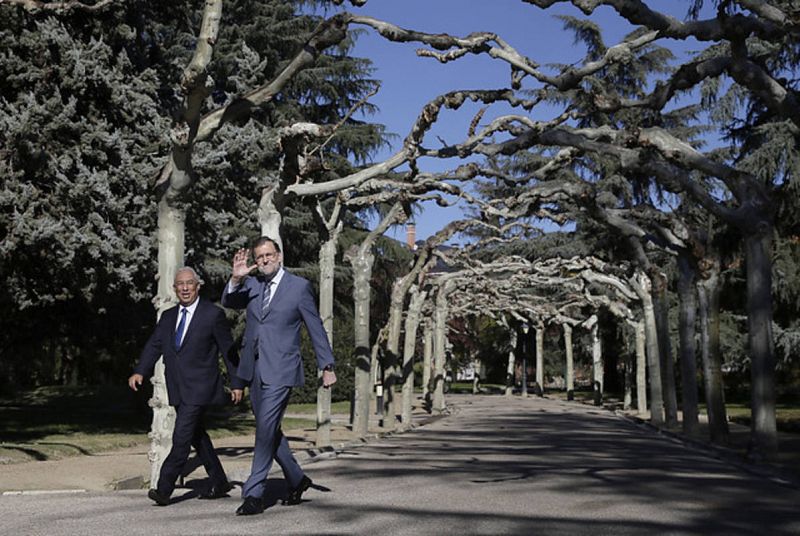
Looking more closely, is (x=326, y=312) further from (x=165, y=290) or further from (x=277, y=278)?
(x=277, y=278)

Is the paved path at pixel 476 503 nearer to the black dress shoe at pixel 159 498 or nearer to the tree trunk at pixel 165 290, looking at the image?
the black dress shoe at pixel 159 498

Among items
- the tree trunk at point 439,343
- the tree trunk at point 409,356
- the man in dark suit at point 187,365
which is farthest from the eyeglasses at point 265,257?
the tree trunk at point 439,343

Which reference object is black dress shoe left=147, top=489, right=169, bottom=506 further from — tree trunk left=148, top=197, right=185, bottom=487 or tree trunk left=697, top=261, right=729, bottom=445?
tree trunk left=697, top=261, right=729, bottom=445

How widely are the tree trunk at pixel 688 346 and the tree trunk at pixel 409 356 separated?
740 cm

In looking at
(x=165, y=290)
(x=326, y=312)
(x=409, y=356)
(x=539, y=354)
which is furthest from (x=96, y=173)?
(x=539, y=354)

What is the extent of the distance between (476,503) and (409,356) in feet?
68.3

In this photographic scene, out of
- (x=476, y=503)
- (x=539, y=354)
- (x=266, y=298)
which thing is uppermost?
(x=539, y=354)

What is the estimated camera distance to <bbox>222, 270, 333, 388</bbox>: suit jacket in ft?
27.2

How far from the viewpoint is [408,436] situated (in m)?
23.1

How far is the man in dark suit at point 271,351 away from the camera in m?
8.19

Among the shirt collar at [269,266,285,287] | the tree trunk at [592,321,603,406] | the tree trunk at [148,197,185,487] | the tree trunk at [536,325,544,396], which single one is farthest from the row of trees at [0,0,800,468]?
the tree trunk at [536,325,544,396]

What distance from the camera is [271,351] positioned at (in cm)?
831

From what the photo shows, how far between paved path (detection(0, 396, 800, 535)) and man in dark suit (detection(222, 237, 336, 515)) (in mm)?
318

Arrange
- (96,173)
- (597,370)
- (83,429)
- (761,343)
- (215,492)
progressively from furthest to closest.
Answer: (597,370) → (83,429) → (96,173) → (761,343) → (215,492)
